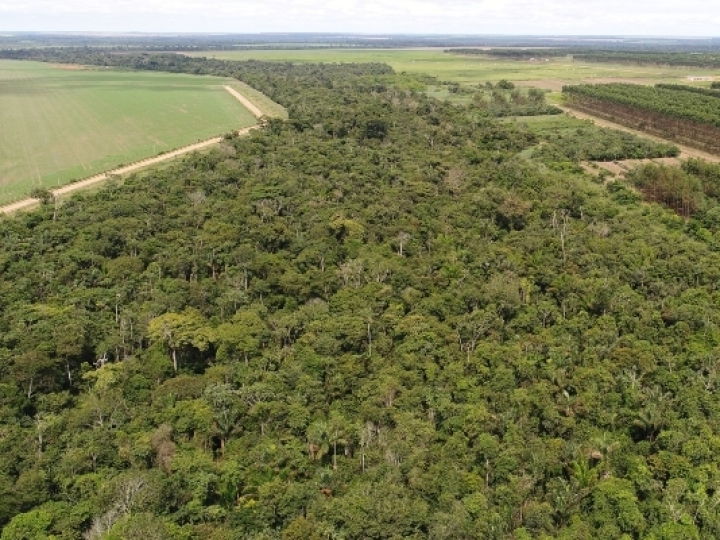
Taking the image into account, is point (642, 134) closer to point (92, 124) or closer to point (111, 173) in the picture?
point (111, 173)

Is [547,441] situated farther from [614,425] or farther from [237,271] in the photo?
[237,271]

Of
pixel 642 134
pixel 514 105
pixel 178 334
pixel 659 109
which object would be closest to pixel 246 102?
pixel 514 105

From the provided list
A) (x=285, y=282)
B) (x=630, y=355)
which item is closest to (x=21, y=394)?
(x=285, y=282)

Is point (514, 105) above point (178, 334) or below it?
above

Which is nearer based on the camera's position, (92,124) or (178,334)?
(178,334)

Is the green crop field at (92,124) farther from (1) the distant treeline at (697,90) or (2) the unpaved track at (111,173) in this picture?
(1) the distant treeline at (697,90)

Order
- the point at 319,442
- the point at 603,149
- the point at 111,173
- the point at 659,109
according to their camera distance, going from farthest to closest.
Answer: the point at 659,109 < the point at 603,149 < the point at 111,173 < the point at 319,442
